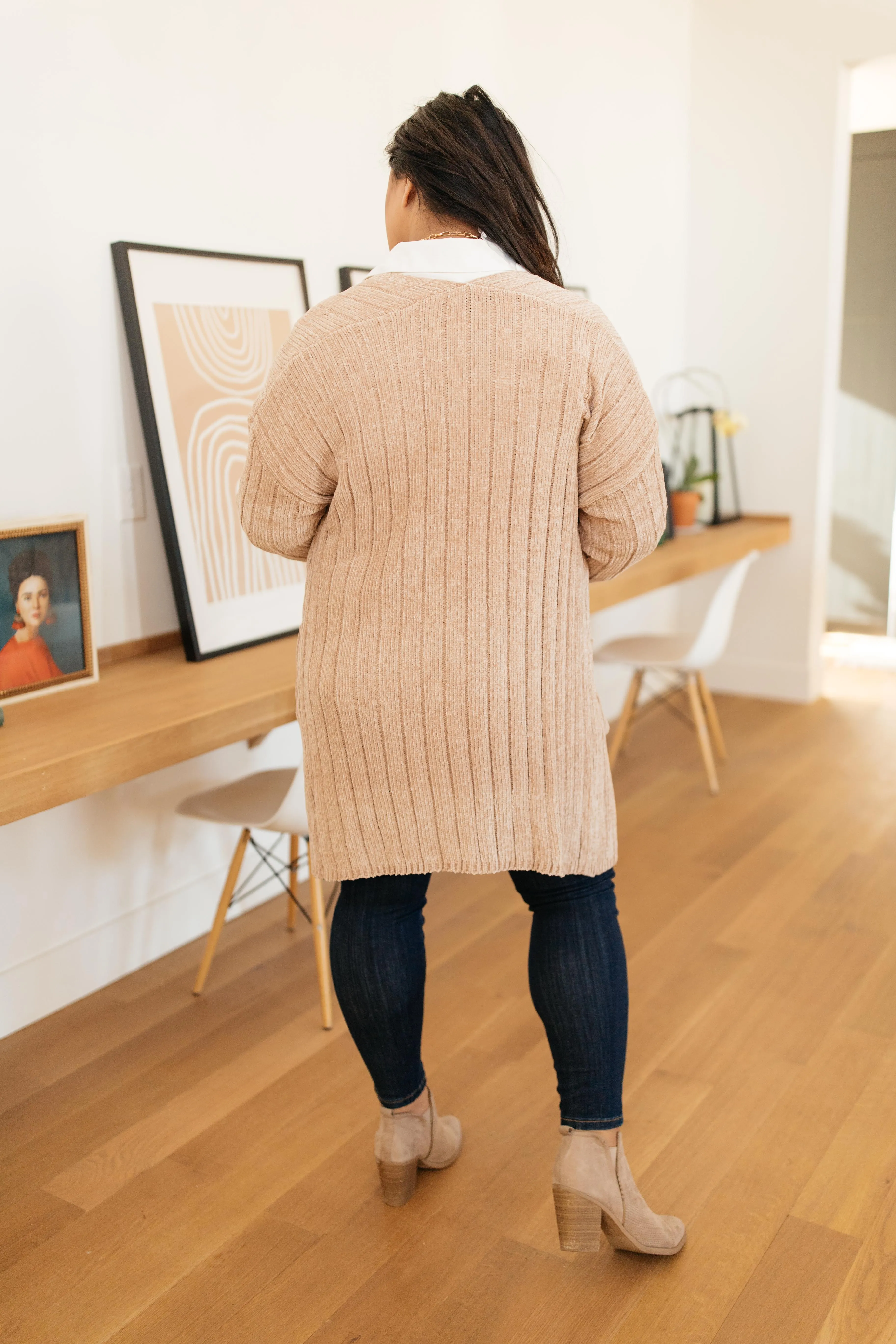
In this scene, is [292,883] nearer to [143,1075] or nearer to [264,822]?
[264,822]

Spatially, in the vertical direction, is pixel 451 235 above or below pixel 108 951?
above

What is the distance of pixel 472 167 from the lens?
49.2 inches

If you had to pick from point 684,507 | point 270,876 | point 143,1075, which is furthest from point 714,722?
point 143,1075

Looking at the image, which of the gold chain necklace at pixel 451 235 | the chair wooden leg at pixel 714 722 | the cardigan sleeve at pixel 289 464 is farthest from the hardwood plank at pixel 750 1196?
the chair wooden leg at pixel 714 722

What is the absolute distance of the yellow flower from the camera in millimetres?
3996

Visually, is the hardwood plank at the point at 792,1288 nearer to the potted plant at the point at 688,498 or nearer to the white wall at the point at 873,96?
the potted plant at the point at 688,498

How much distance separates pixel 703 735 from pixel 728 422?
1340 millimetres

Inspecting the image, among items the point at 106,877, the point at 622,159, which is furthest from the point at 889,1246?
the point at 622,159

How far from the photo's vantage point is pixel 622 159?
375cm

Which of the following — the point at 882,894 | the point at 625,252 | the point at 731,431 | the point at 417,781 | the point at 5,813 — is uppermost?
the point at 625,252

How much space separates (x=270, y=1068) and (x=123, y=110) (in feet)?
5.92

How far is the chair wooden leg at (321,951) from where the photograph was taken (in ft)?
6.84

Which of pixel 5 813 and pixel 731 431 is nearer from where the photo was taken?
pixel 5 813

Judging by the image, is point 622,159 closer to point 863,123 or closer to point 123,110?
point 863,123
